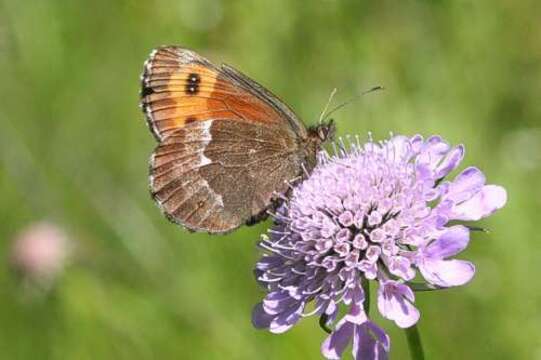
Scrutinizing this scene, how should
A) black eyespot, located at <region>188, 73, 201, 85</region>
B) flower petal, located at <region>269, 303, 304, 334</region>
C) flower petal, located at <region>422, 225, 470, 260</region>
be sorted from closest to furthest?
A: flower petal, located at <region>422, 225, 470, 260</region> < flower petal, located at <region>269, 303, 304, 334</region> < black eyespot, located at <region>188, 73, 201, 85</region>

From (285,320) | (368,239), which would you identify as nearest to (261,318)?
(285,320)

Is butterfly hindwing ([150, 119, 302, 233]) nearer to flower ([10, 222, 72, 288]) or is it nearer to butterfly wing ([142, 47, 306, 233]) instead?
butterfly wing ([142, 47, 306, 233])

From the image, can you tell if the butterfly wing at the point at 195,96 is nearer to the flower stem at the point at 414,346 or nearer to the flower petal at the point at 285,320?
the flower petal at the point at 285,320

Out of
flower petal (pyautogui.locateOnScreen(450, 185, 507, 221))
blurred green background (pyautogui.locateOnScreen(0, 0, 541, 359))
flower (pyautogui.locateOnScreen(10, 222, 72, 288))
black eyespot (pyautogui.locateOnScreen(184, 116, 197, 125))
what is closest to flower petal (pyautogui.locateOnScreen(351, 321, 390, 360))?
flower petal (pyautogui.locateOnScreen(450, 185, 507, 221))

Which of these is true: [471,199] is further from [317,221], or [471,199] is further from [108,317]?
[108,317]

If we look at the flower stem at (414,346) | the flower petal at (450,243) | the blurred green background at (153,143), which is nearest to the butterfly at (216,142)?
the flower petal at (450,243)

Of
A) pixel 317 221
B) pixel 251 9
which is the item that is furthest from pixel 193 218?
pixel 251 9
